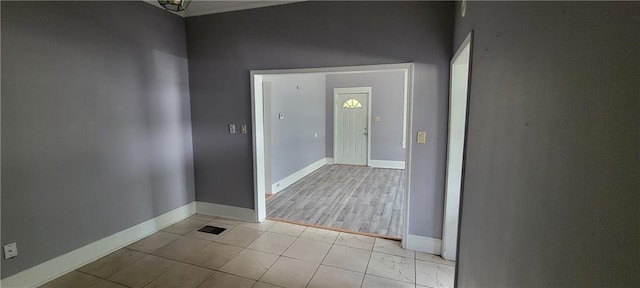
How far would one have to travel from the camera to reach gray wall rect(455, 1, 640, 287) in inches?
19.6

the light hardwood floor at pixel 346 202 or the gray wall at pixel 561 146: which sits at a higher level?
the gray wall at pixel 561 146

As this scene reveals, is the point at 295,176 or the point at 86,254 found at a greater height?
the point at 295,176

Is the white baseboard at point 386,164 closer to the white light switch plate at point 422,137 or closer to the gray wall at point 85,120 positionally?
the white light switch plate at point 422,137

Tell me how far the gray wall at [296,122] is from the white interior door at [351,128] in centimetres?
44

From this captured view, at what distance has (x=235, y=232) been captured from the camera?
3.19m

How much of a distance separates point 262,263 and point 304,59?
220cm

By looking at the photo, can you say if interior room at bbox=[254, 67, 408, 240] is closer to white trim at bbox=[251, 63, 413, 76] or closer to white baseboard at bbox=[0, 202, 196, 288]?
white trim at bbox=[251, 63, 413, 76]

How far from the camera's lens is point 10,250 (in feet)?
6.64

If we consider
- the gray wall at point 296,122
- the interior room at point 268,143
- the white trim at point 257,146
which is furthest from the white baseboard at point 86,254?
the gray wall at point 296,122

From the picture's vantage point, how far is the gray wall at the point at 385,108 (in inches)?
261

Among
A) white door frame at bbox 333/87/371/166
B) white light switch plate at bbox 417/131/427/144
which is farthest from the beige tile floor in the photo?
white door frame at bbox 333/87/371/166

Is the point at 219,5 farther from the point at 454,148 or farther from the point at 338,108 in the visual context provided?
the point at 338,108

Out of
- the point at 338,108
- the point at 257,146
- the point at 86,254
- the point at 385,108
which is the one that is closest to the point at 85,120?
the point at 86,254

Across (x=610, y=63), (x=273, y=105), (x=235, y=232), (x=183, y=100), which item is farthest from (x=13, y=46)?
(x=610, y=63)
